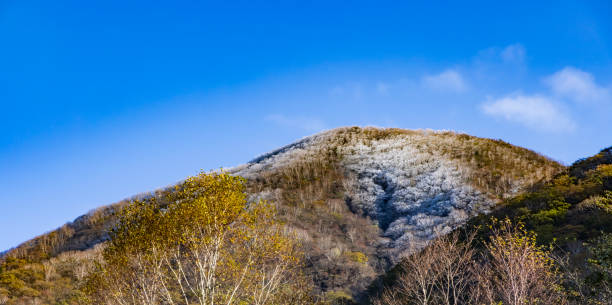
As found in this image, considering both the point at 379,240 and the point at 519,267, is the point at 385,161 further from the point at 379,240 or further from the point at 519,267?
the point at 519,267

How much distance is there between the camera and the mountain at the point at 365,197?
198 ft

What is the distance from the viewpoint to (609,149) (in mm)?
60969

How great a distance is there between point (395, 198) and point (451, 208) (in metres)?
12.2

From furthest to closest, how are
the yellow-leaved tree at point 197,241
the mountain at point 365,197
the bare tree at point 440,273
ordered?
the mountain at point 365,197, the bare tree at point 440,273, the yellow-leaved tree at point 197,241

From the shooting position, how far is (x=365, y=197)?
80.5 m

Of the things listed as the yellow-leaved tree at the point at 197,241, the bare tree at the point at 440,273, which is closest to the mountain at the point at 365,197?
the bare tree at the point at 440,273

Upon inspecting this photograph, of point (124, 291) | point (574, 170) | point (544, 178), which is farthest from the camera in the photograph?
point (544, 178)

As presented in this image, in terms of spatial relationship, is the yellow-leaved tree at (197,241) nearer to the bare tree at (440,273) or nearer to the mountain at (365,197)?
the bare tree at (440,273)

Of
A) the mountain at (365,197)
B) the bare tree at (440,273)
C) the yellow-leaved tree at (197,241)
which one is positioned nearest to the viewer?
the yellow-leaved tree at (197,241)

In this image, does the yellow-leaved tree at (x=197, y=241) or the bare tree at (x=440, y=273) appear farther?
the bare tree at (x=440, y=273)

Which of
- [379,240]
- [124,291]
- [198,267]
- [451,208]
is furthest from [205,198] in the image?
[451,208]

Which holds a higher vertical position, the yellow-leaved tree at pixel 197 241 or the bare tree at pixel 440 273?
the yellow-leaved tree at pixel 197 241

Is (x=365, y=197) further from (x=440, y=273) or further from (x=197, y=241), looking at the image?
(x=197, y=241)

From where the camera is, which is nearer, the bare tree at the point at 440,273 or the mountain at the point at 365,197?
the bare tree at the point at 440,273
